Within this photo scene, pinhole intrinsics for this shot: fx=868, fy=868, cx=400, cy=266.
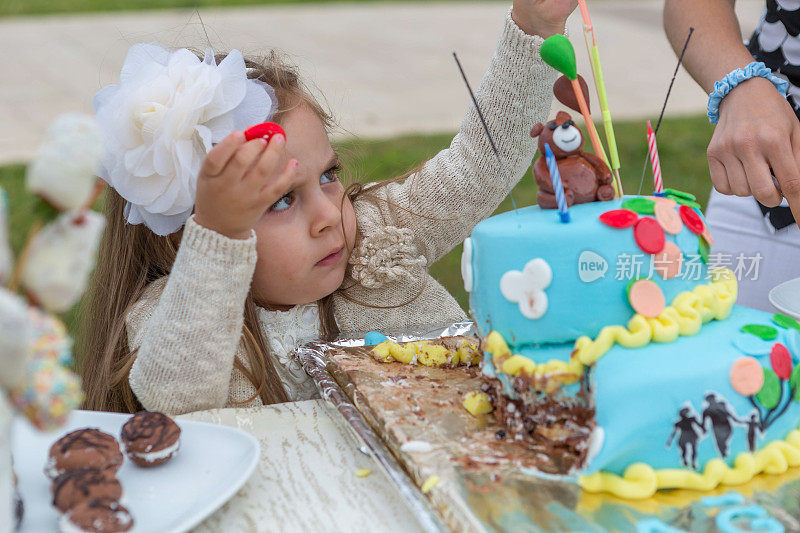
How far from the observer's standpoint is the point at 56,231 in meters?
0.71

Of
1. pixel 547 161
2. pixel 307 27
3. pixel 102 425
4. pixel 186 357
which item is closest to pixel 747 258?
pixel 547 161

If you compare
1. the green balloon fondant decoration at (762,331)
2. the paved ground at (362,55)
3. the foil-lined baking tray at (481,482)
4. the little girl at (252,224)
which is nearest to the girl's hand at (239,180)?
the little girl at (252,224)

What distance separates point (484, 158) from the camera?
163cm

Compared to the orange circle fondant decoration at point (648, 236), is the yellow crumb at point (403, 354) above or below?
below

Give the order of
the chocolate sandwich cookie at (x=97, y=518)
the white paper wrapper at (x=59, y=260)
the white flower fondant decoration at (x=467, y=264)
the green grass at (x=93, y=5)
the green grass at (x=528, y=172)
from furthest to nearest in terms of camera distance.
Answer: the green grass at (x=93, y=5) → the green grass at (x=528, y=172) → the white flower fondant decoration at (x=467, y=264) → the chocolate sandwich cookie at (x=97, y=518) → the white paper wrapper at (x=59, y=260)

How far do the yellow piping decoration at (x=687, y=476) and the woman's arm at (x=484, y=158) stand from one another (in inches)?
29.8

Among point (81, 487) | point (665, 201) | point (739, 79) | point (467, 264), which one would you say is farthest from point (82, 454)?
point (739, 79)

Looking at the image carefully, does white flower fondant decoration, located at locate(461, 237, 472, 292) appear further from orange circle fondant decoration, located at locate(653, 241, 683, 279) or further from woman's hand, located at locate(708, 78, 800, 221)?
woman's hand, located at locate(708, 78, 800, 221)

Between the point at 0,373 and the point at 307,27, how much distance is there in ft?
20.5

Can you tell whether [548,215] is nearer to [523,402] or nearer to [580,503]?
[523,402]

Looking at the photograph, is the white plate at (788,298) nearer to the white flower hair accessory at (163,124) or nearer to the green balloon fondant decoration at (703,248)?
the green balloon fondant decoration at (703,248)

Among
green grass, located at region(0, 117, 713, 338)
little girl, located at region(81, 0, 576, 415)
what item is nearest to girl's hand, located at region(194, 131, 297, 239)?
little girl, located at region(81, 0, 576, 415)

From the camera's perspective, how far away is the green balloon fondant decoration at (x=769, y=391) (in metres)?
0.95

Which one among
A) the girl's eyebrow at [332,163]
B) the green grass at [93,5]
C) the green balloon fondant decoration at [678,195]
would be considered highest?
the green balloon fondant decoration at [678,195]
